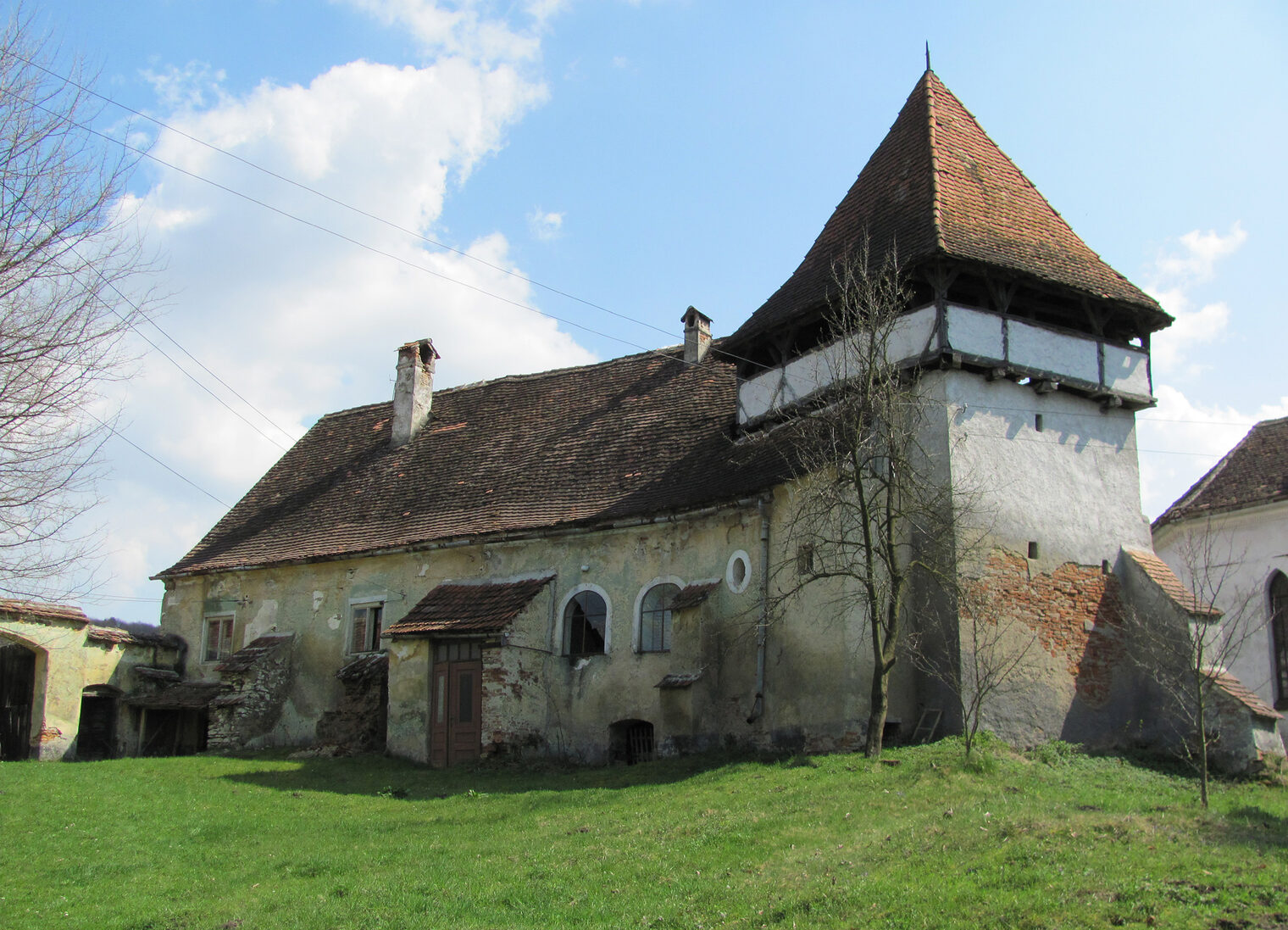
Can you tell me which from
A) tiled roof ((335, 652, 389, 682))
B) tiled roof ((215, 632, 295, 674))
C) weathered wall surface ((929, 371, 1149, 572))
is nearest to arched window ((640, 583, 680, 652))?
weathered wall surface ((929, 371, 1149, 572))

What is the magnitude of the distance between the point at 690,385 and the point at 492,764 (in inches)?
340

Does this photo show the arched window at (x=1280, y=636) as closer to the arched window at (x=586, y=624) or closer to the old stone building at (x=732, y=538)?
the old stone building at (x=732, y=538)

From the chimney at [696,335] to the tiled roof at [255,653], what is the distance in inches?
414

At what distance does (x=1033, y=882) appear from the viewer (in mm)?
9227

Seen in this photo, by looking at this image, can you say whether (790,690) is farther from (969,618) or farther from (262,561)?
(262,561)

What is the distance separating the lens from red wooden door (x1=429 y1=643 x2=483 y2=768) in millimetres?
20016

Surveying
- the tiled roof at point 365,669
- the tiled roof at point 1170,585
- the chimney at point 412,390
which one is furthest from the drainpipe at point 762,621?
the chimney at point 412,390

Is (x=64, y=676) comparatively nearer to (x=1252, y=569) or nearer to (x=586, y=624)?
(x=586, y=624)

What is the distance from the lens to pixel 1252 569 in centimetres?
2247

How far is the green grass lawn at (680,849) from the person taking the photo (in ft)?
30.2

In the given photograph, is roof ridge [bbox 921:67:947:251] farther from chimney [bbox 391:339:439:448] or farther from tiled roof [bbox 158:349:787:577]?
chimney [bbox 391:339:439:448]

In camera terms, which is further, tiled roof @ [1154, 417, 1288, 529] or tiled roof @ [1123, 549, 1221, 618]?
tiled roof @ [1154, 417, 1288, 529]

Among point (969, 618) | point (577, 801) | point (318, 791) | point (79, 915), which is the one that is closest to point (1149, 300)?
point (969, 618)

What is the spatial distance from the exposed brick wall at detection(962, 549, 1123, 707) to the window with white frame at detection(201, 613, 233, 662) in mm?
16929
